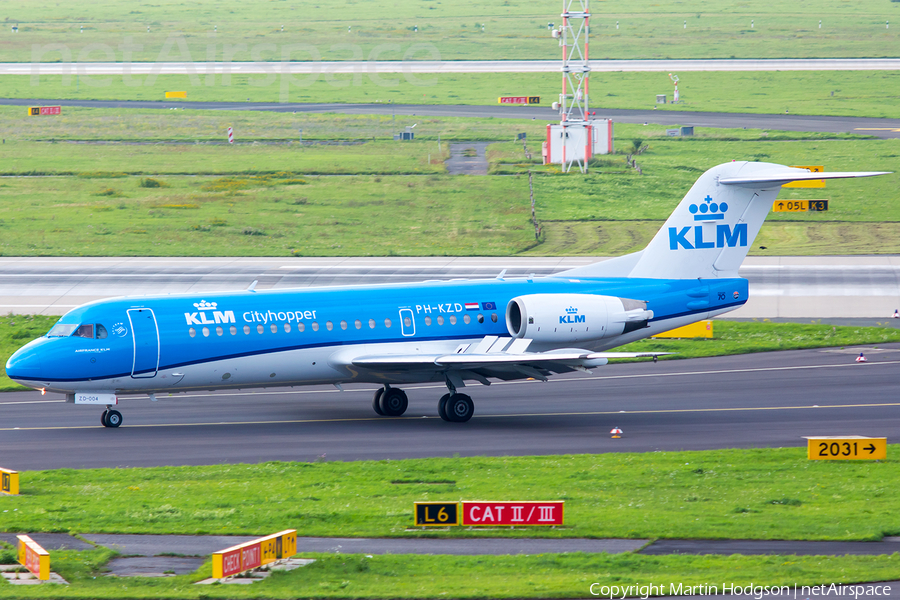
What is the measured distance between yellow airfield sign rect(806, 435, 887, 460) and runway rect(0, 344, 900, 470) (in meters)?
2.23

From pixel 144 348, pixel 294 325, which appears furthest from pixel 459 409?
pixel 144 348

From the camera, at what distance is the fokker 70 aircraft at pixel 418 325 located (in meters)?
29.8

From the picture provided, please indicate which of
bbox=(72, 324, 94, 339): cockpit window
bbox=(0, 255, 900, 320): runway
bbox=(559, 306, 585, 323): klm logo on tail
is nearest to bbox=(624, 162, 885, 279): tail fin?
bbox=(559, 306, 585, 323): klm logo on tail

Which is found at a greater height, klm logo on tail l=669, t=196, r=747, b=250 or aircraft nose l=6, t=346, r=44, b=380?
klm logo on tail l=669, t=196, r=747, b=250

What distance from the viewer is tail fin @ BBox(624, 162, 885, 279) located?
1359 inches

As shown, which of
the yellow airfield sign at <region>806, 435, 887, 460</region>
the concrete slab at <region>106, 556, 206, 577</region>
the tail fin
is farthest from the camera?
the tail fin

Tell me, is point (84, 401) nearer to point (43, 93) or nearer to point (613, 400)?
point (613, 400)

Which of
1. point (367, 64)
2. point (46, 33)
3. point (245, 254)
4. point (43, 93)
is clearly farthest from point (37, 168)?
point (46, 33)

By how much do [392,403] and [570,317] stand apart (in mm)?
5834

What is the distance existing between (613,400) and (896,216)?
137 ft

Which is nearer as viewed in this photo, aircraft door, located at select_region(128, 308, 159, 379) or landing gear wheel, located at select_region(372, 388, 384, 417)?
aircraft door, located at select_region(128, 308, 159, 379)

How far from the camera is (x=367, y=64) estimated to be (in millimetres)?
154375

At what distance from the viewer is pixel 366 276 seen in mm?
54812

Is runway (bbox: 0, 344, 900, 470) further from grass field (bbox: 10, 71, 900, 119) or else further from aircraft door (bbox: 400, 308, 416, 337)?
grass field (bbox: 10, 71, 900, 119)
